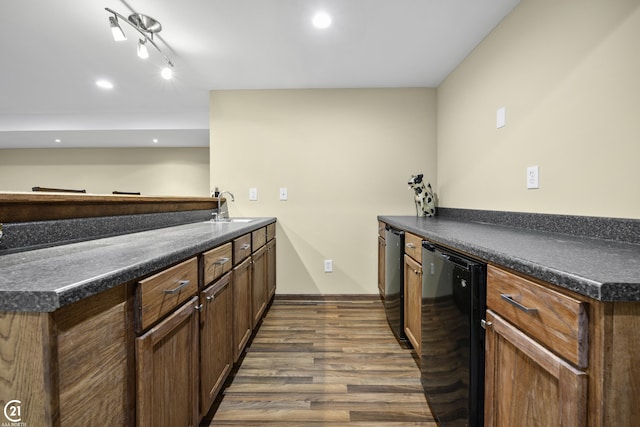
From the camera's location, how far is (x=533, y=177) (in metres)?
1.53

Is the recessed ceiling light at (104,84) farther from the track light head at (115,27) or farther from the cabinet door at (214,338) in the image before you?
the cabinet door at (214,338)

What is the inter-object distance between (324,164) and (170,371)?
2272 mm

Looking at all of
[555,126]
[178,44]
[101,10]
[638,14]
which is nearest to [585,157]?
[555,126]

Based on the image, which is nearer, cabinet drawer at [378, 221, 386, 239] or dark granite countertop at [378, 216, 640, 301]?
dark granite countertop at [378, 216, 640, 301]

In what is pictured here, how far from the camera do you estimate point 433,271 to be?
129 cm

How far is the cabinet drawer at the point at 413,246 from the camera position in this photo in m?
1.59

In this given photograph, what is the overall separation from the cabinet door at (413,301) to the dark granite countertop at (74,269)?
1.16m

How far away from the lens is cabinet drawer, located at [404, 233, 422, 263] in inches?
62.7

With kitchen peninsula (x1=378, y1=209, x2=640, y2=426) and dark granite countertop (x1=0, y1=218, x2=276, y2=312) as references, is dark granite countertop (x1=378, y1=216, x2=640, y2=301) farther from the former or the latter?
dark granite countertop (x1=0, y1=218, x2=276, y2=312)

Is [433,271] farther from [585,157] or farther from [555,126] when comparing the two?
[555,126]

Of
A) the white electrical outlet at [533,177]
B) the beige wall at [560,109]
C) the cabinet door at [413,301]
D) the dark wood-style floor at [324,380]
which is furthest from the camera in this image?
the cabinet door at [413,301]

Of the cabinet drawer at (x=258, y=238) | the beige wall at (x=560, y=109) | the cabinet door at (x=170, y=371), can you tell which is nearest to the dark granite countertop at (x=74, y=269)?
the cabinet door at (x=170, y=371)

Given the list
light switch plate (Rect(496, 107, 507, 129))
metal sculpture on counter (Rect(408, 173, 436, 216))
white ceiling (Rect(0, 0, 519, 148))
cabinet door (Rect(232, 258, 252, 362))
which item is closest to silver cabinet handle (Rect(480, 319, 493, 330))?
cabinet door (Rect(232, 258, 252, 362))

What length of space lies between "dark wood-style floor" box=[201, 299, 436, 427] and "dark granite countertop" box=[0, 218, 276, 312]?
876mm
